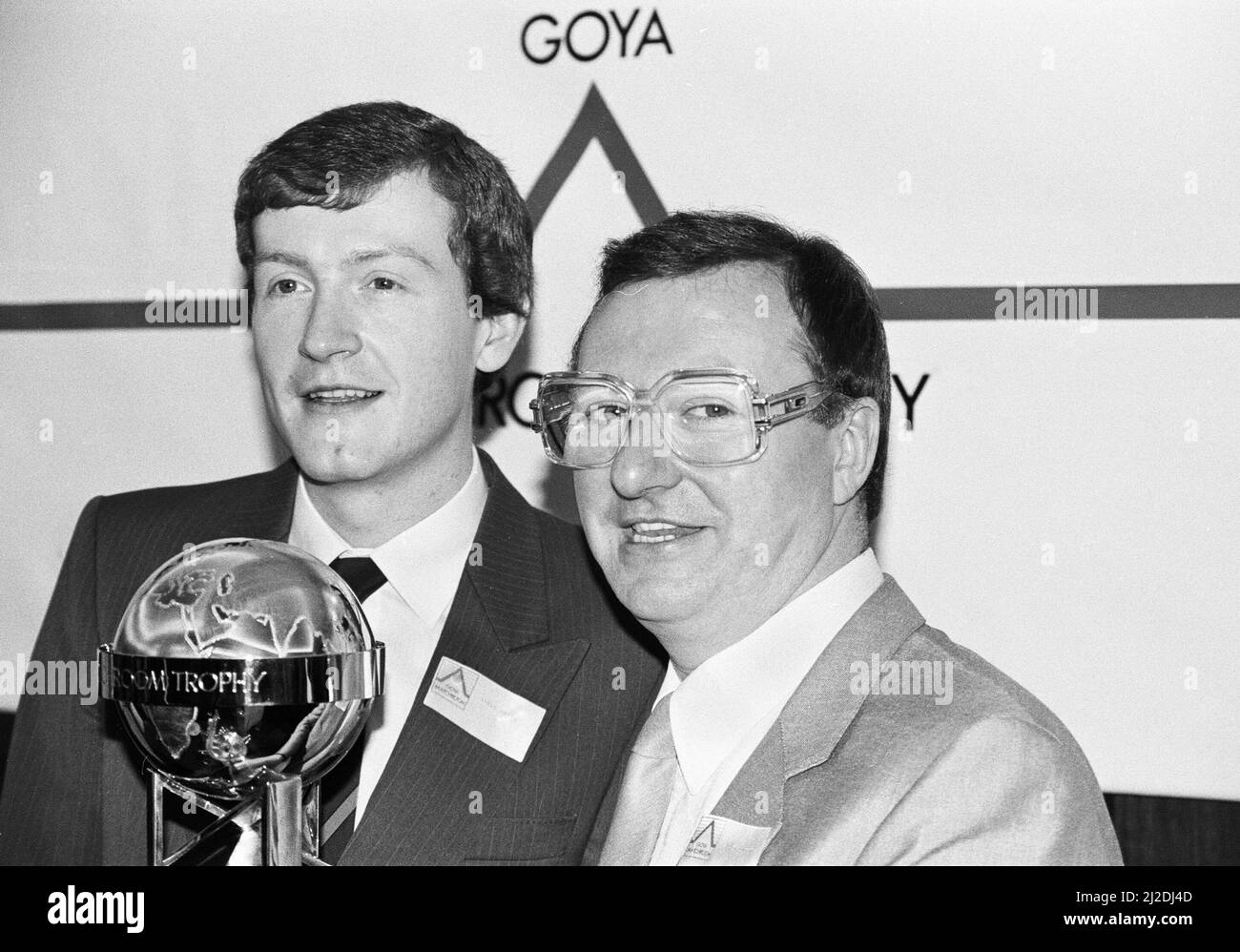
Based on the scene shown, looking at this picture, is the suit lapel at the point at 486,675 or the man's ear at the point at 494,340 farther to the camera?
the man's ear at the point at 494,340

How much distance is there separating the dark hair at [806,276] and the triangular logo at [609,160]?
2.92ft

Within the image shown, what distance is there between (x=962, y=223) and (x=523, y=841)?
59.1 inches

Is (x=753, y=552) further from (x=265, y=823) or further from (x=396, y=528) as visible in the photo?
(x=265, y=823)

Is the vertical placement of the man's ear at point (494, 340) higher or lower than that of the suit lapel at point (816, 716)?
higher

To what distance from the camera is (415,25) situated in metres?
2.96

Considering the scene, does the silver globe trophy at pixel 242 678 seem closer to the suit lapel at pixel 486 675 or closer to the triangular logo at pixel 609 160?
the suit lapel at pixel 486 675

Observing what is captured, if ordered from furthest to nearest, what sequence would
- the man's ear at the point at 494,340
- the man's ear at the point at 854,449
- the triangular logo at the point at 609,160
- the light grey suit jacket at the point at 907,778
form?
1. the triangular logo at the point at 609,160
2. the man's ear at the point at 494,340
3. the man's ear at the point at 854,449
4. the light grey suit jacket at the point at 907,778

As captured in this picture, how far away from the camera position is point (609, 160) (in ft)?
9.37

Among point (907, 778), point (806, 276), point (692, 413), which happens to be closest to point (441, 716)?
point (692, 413)

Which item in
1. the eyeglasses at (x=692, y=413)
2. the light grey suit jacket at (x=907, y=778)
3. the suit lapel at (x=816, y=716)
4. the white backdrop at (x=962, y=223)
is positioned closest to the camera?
the light grey suit jacket at (x=907, y=778)

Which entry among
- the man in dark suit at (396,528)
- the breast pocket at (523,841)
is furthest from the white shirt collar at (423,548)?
the breast pocket at (523,841)

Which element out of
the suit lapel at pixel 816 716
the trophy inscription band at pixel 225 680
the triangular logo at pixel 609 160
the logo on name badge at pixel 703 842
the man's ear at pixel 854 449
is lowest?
the logo on name badge at pixel 703 842

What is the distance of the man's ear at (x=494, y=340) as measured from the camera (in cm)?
226

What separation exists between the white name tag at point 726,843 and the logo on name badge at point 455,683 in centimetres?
43
